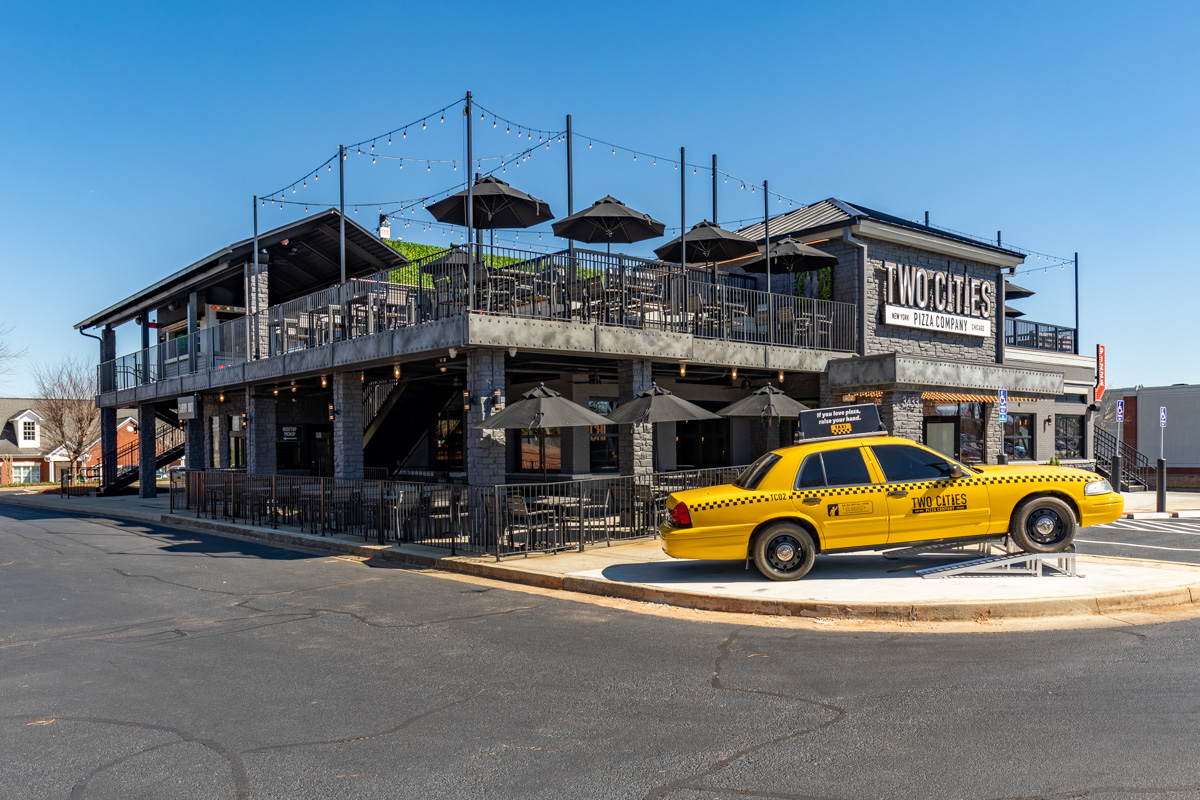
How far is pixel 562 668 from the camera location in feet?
23.9

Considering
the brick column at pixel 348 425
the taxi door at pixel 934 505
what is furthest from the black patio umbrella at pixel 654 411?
the brick column at pixel 348 425

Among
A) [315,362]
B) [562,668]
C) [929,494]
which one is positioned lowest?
[562,668]

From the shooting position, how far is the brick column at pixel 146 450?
32094 mm

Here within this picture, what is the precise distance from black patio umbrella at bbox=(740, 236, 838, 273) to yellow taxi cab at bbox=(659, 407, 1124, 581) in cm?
1206

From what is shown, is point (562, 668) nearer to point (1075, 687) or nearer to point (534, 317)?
point (1075, 687)

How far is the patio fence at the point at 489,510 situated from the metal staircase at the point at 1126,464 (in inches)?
807

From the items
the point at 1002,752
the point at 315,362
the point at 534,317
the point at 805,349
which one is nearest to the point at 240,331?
the point at 315,362

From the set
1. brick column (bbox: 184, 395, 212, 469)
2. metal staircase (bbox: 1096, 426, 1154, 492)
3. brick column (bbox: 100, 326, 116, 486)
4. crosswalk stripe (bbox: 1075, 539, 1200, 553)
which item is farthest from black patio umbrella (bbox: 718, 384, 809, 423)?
brick column (bbox: 100, 326, 116, 486)

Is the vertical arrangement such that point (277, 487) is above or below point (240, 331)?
below

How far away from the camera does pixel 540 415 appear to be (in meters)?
14.2

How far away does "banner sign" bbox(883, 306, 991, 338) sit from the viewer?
78.9ft

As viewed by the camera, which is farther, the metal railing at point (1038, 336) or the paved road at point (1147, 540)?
the metal railing at point (1038, 336)

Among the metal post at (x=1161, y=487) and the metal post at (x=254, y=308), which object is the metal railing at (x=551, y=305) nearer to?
the metal post at (x=254, y=308)

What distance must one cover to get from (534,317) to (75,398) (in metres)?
53.8
